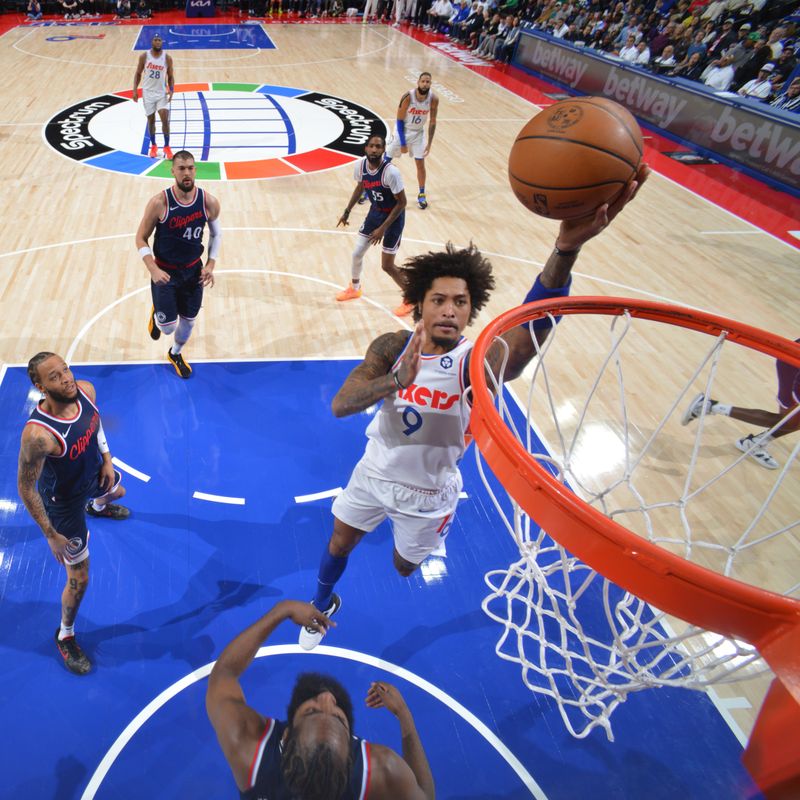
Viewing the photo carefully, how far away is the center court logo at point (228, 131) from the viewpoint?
30.8ft

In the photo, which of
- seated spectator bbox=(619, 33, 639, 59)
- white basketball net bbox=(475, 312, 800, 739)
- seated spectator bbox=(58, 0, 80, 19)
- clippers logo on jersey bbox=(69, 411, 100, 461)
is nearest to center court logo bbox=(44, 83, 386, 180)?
white basketball net bbox=(475, 312, 800, 739)

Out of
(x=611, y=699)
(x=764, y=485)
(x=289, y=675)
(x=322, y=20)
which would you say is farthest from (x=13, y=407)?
(x=322, y=20)

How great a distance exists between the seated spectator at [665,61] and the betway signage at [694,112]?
383mm

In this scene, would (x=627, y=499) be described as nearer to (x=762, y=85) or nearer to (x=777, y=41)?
(x=762, y=85)

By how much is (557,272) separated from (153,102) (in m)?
8.78

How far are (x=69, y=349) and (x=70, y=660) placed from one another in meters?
3.14

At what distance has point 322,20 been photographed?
21500 millimetres

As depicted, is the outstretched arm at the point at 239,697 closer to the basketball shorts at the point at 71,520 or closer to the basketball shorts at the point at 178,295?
the basketball shorts at the point at 71,520

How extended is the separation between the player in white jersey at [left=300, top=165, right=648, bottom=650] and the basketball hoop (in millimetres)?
196

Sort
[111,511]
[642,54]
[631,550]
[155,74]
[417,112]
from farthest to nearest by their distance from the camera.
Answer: [642,54] < [155,74] < [417,112] < [111,511] < [631,550]

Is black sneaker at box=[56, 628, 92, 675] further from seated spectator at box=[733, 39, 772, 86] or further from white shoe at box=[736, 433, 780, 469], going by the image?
seated spectator at box=[733, 39, 772, 86]

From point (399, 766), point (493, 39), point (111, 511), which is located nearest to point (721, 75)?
point (493, 39)

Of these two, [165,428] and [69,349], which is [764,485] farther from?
[69,349]

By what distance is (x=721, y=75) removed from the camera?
12320 millimetres
